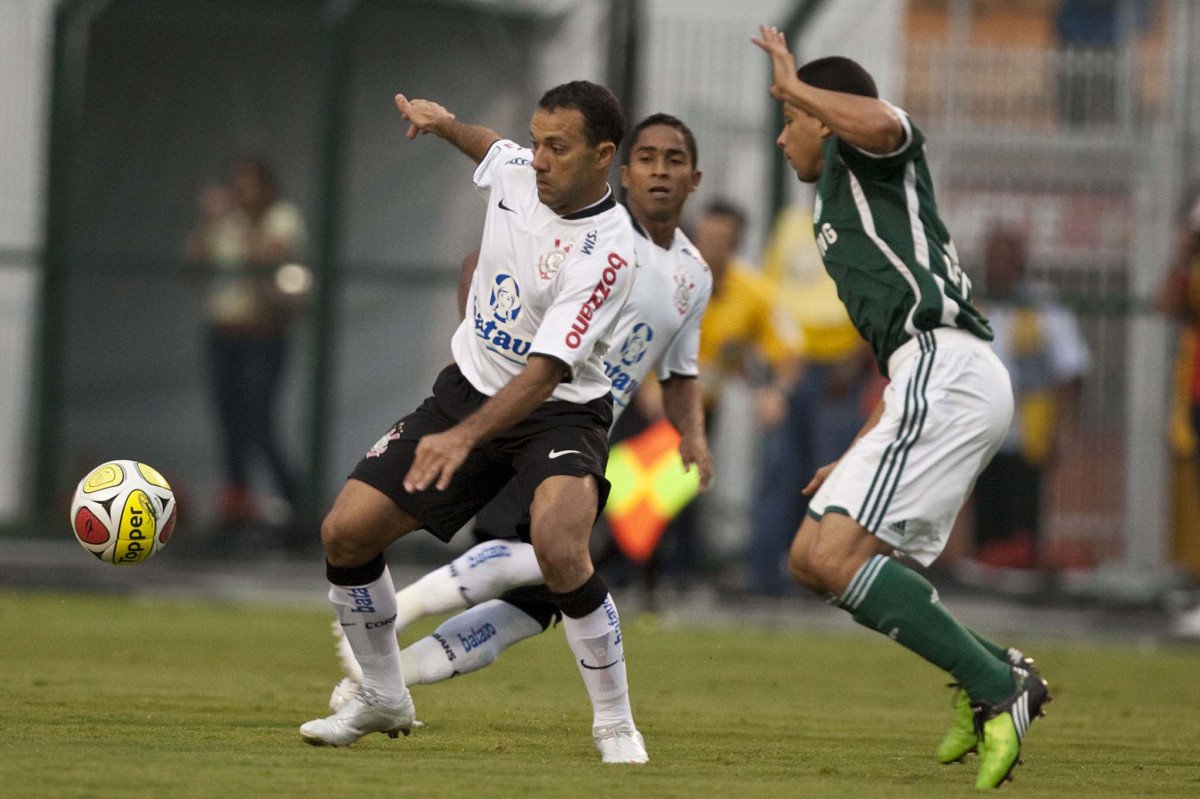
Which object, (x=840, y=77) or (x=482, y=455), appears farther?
(x=482, y=455)

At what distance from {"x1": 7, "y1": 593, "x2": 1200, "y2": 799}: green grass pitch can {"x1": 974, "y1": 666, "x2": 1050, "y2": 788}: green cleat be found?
0.09m

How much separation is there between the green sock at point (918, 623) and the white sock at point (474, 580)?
1785 millimetres

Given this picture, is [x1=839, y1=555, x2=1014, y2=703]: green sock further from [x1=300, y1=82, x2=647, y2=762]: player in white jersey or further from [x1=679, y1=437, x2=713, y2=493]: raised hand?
[x1=679, y1=437, x2=713, y2=493]: raised hand

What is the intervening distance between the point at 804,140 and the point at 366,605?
2.15 metres

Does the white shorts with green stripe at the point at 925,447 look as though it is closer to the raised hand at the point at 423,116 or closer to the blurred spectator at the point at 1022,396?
the raised hand at the point at 423,116

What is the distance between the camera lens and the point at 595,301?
20.4 ft

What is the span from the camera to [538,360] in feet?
20.0

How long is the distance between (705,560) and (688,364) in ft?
24.5

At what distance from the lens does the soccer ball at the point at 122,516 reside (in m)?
7.16

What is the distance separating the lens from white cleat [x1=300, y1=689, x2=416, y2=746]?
21.1 ft

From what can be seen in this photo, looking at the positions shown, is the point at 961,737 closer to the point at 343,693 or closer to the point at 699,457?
the point at 699,457

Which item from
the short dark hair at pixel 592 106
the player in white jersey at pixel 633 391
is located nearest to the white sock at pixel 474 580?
the player in white jersey at pixel 633 391

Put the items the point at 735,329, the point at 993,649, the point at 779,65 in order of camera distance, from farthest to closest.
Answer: the point at 735,329, the point at 993,649, the point at 779,65

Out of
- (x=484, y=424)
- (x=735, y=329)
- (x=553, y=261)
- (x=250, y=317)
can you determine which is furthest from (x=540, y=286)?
(x=250, y=317)
